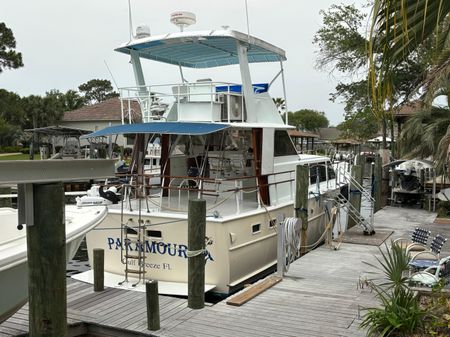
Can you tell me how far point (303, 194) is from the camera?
1048 cm

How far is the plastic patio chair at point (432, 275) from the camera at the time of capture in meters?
6.69

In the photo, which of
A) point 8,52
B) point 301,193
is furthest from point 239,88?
point 8,52

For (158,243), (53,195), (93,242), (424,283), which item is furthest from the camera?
(93,242)

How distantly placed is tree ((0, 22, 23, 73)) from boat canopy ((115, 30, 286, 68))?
102 ft

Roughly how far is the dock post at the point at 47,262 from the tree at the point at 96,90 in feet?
278

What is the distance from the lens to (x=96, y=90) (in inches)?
3401

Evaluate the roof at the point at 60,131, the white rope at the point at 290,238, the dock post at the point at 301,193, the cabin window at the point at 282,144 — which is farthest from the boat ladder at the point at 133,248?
the roof at the point at 60,131

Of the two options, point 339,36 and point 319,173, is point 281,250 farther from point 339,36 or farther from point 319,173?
point 339,36

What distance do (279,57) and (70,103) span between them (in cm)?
5949

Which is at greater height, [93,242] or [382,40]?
[382,40]

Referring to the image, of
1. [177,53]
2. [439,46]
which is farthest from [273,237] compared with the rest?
[439,46]

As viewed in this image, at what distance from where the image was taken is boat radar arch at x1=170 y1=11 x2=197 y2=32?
10398 mm

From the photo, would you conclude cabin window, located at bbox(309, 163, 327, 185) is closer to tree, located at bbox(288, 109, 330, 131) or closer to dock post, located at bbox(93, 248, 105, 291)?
dock post, located at bbox(93, 248, 105, 291)

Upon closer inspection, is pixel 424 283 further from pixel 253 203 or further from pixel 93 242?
pixel 93 242
